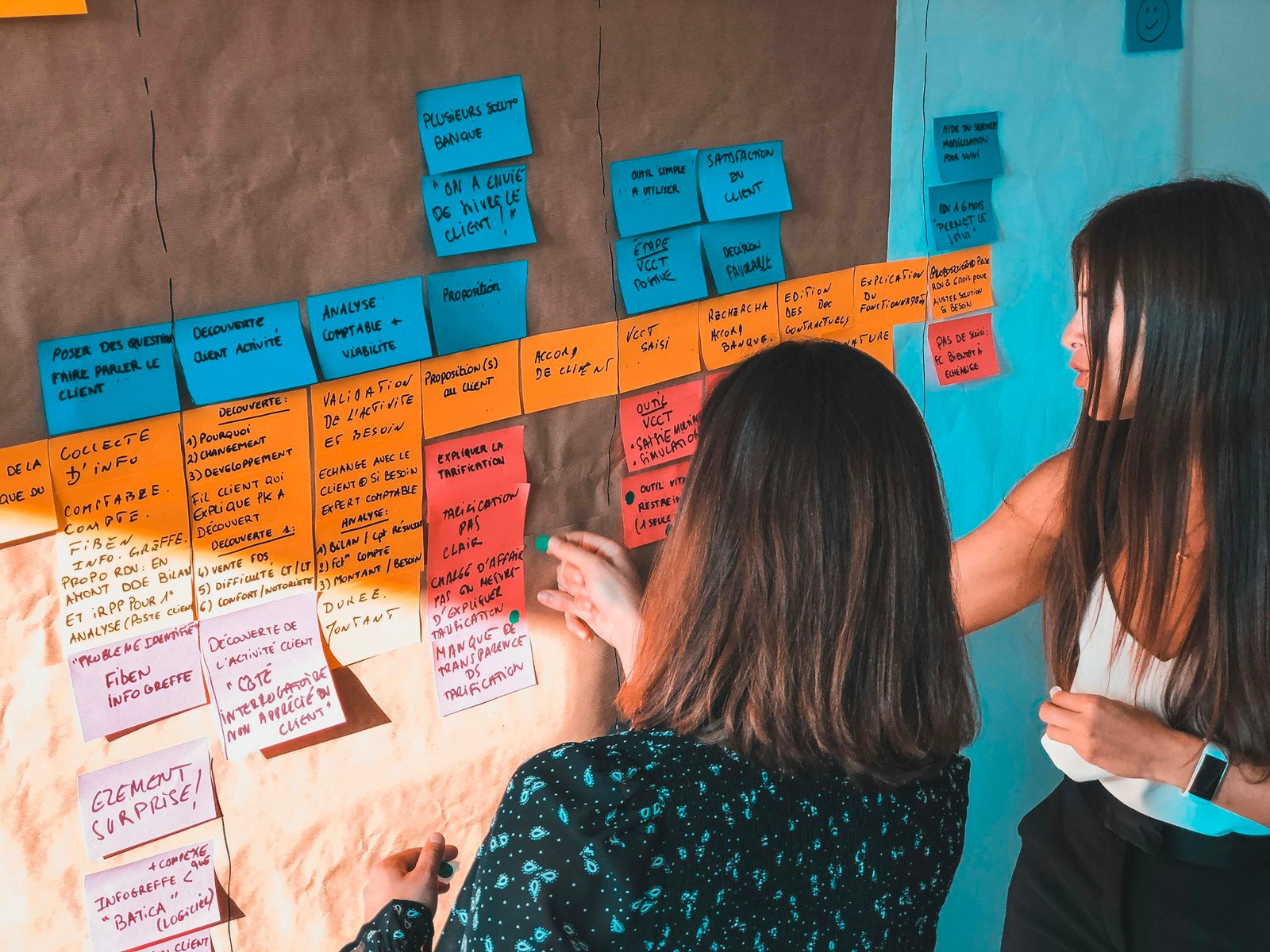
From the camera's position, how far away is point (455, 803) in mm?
Answer: 1148

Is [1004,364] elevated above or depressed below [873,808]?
above

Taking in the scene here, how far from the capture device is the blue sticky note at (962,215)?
5.10ft

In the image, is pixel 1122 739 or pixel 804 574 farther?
pixel 1122 739

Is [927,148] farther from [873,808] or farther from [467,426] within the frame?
[873,808]

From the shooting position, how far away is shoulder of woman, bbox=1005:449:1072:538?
4.59 ft

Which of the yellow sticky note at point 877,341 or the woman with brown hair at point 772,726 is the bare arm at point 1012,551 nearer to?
the yellow sticky note at point 877,341

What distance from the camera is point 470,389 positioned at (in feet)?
3.52

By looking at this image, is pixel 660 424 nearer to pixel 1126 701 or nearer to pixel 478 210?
pixel 478 210

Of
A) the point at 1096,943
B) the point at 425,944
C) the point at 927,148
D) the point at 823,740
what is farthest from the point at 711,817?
the point at 927,148

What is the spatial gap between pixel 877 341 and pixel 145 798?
43.8 inches

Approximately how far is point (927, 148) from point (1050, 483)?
1.74 ft

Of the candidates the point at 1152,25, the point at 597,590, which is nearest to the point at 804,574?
the point at 597,590

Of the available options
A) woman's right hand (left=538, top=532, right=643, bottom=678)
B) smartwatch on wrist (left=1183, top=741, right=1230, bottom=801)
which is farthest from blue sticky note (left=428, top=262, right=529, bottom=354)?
smartwatch on wrist (left=1183, top=741, right=1230, bottom=801)

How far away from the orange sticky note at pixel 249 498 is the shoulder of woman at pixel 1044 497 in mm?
972
